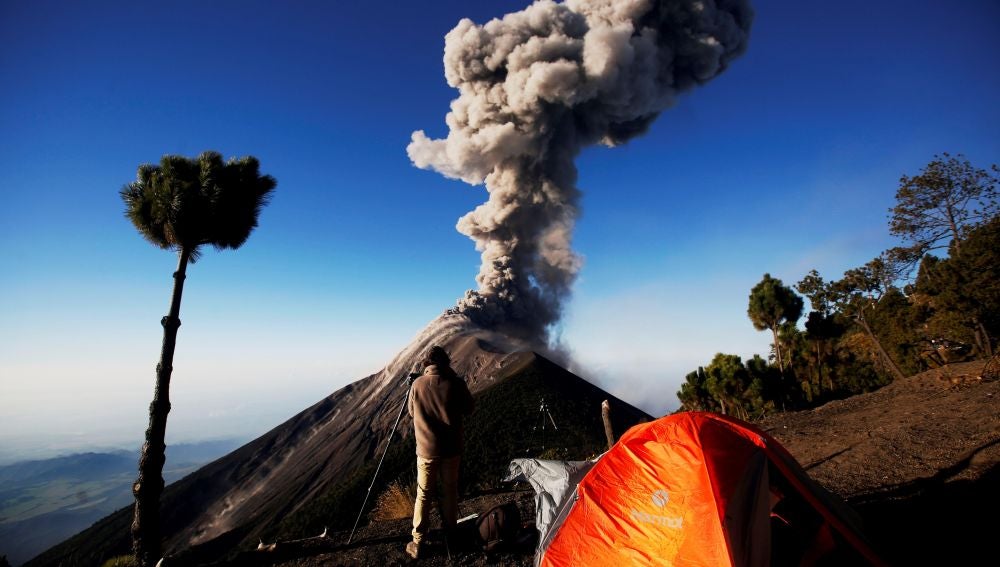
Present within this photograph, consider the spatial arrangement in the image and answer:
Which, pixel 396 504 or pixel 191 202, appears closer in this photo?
pixel 396 504

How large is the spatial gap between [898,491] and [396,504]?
8287 mm

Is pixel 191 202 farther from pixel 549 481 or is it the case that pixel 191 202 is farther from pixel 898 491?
pixel 898 491

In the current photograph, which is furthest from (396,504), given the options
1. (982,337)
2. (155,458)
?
(982,337)

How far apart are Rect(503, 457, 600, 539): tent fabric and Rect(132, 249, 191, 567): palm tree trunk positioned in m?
7.17

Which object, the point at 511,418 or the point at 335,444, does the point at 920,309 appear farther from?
the point at 335,444

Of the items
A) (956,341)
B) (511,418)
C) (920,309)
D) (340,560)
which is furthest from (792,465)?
(511,418)

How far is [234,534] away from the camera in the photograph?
41.7 meters

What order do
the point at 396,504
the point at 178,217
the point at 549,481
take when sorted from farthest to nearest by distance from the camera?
1. the point at 178,217
2. the point at 396,504
3. the point at 549,481

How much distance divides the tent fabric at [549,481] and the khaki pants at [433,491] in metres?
1.09

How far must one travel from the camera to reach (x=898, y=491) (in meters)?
6.20

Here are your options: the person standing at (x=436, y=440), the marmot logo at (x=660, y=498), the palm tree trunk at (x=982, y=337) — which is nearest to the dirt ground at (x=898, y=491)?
the person standing at (x=436, y=440)

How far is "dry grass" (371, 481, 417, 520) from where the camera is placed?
797 centimetres

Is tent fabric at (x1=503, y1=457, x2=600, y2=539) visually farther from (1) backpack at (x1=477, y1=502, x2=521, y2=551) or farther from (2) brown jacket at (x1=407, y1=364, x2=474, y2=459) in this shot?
(2) brown jacket at (x1=407, y1=364, x2=474, y2=459)

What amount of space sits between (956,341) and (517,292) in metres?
46.9
